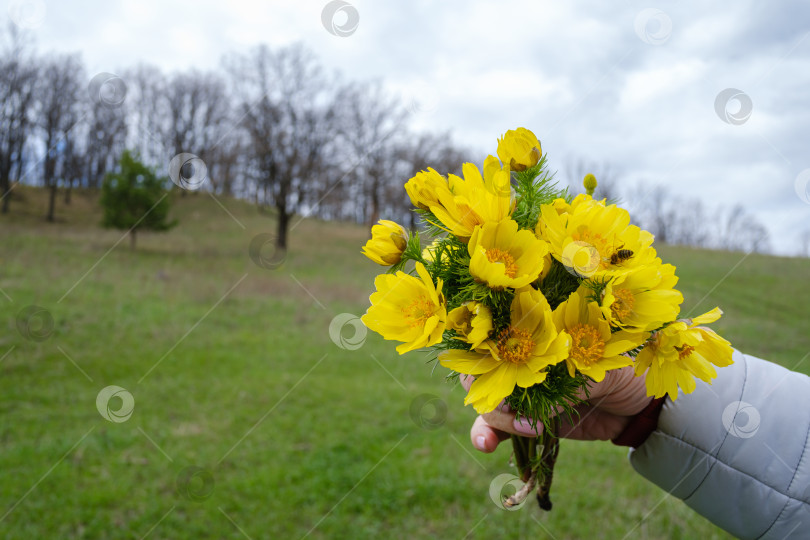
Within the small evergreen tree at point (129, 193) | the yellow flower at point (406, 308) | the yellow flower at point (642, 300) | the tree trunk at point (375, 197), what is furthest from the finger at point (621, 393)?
the tree trunk at point (375, 197)

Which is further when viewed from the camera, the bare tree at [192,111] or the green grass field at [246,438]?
the bare tree at [192,111]

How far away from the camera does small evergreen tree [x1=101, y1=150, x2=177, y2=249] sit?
65.3 feet

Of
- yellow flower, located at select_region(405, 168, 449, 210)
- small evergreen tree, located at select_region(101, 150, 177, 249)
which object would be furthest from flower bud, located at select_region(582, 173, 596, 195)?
small evergreen tree, located at select_region(101, 150, 177, 249)

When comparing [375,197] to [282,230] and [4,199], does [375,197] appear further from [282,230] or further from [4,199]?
[4,199]

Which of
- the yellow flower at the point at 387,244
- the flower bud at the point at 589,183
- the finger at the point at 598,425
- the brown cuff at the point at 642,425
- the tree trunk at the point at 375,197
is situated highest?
the flower bud at the point at 589,183

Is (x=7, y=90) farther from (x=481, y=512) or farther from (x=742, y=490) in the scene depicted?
(x=742, y=490)

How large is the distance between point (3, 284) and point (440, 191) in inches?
562

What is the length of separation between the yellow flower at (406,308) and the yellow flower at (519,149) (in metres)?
0.36

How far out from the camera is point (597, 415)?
174 centimetres

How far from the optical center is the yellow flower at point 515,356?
100 centimetres

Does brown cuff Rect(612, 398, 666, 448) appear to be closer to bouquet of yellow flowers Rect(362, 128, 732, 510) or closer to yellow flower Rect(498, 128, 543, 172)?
bouquet of yellow flowers Rect(362, 128, 732, 510)

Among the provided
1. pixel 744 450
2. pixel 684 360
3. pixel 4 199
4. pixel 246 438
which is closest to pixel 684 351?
pixel 684 360

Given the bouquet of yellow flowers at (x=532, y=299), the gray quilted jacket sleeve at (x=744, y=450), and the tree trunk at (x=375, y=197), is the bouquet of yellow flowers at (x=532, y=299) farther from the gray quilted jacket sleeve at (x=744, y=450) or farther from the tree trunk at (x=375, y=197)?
the tree trunk at (x=375, y=197)

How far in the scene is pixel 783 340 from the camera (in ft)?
40.9
